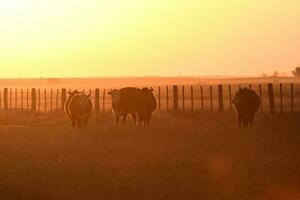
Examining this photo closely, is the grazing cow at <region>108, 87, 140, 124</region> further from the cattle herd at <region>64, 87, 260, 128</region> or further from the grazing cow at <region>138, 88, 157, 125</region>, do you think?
the grazing cow at <region>138, 88, 157, 125</region>

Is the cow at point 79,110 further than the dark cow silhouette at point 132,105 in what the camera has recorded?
No

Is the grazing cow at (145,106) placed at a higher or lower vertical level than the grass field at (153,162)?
higher

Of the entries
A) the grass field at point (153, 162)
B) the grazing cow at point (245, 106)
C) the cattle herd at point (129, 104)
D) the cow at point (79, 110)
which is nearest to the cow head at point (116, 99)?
the cattle herd at point (129, 104)

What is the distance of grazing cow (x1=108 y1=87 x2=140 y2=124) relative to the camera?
104 ft

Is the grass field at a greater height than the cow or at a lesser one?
lesser

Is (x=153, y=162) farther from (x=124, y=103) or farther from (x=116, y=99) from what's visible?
(x=116, y=99)

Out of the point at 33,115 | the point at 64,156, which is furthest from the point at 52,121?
the point at 64,156

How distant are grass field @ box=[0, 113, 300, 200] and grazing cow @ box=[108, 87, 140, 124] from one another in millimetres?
3257

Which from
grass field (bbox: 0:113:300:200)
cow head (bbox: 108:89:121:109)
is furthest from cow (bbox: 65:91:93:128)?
grass field (bbox: 0:113:300:200)

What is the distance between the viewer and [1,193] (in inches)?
525

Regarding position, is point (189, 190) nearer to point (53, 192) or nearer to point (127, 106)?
point (53, 192)

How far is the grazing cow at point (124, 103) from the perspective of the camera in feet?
104

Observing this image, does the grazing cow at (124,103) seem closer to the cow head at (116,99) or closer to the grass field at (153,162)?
the cow head at (116,99)

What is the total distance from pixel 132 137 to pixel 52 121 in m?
11.6
